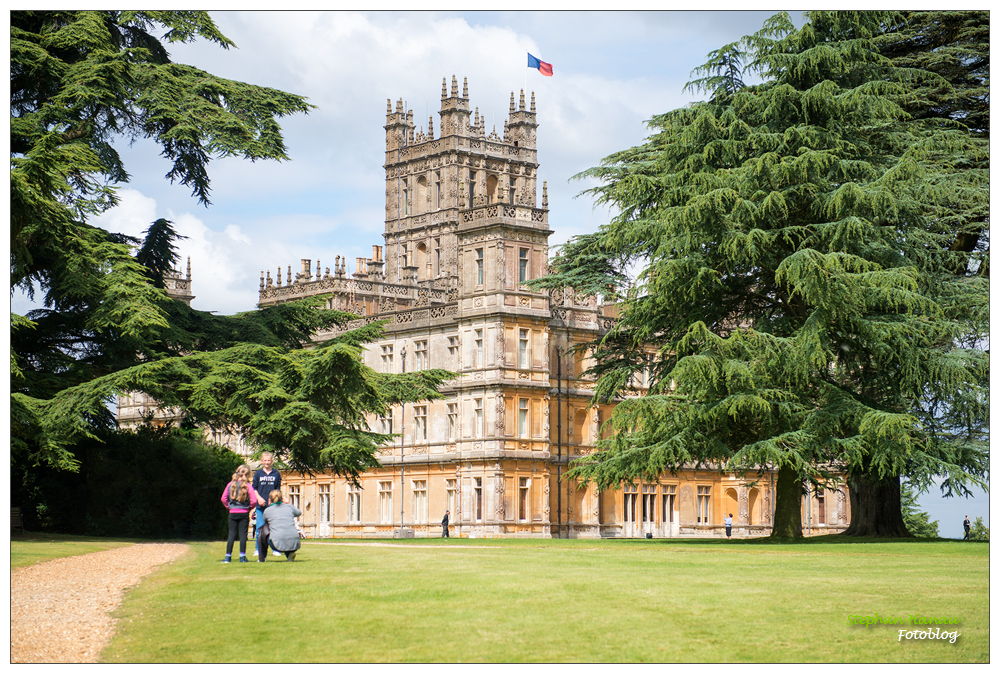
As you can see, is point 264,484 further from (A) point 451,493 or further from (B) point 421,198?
(B) point 421,198

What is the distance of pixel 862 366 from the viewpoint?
26.2 metres

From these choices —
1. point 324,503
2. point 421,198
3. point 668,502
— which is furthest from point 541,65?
point 421,198

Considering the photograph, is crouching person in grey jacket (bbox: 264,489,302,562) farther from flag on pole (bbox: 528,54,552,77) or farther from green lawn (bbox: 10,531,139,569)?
flag on pole (bbox: 528,54,552,77)

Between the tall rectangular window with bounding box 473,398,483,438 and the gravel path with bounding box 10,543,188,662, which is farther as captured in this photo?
the tall rectangular window with bounding box 473,398,483,438

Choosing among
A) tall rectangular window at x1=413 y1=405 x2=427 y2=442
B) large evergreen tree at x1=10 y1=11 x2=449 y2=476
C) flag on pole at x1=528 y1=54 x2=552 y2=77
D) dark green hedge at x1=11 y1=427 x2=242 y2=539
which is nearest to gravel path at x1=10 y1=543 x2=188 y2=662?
large evergreen tree at x1=10 y1=11 x2=449 y2=476

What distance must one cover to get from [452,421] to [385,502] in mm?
5013

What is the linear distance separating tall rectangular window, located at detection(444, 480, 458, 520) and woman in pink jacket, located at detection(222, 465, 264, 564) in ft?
100

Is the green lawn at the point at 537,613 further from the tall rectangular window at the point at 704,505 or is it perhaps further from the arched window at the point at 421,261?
the arched window at the point at 421,261

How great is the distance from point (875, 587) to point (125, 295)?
15083 mm

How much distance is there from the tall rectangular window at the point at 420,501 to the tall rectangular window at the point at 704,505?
11894 millimetres

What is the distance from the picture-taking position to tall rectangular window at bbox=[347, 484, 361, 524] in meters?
50.4

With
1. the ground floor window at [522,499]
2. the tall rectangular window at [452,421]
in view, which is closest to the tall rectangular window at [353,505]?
the tall rectangular window at [452,421]
